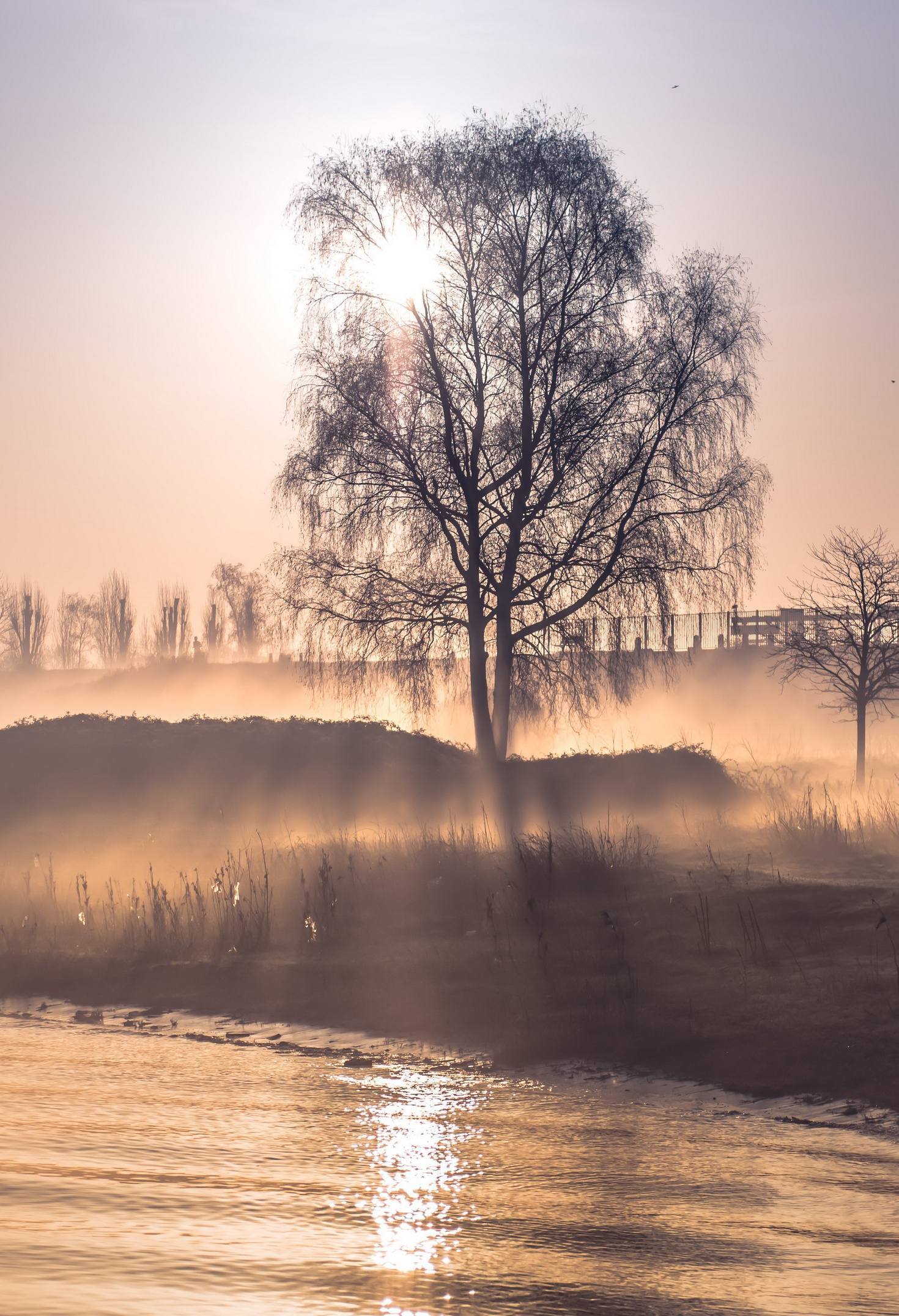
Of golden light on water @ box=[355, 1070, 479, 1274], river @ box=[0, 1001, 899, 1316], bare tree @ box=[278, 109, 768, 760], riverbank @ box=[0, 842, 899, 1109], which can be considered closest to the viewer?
river @ box=[0, 1001, 899, 1316]

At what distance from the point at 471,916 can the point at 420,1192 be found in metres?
6.81

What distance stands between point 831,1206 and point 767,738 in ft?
135

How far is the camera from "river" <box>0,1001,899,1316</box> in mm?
4094

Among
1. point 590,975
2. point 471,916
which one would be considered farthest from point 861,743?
point 590,975

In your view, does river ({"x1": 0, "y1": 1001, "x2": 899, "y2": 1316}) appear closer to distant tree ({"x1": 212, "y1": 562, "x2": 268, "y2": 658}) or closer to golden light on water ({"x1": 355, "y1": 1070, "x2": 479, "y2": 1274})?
golden light on water ({"x1": 355, "y1": 1070, "x2": 479, "y2": 1274})

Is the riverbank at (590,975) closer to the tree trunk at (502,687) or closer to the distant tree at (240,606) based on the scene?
the tree trunk at (502,687)

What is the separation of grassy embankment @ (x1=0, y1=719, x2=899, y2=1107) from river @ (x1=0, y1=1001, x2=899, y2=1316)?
906 mm

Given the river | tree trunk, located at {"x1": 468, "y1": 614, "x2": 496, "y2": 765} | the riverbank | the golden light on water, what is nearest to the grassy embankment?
the riverbank

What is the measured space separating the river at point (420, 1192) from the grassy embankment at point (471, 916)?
2.97 feet

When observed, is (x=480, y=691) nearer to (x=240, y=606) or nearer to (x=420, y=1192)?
(x=420, y=1192)

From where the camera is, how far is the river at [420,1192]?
4.09m

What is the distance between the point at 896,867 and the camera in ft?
46.5

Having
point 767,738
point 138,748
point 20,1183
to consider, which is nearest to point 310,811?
point 138,748

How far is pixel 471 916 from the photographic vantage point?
1218 centimetres
